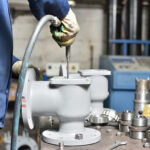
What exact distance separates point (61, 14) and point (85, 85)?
0.25 m

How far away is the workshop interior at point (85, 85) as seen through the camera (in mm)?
874

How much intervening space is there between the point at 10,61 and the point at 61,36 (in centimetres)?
19

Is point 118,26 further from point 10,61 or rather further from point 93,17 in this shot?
point 10,61

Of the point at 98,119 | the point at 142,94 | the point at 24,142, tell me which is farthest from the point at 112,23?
the point at 24,142

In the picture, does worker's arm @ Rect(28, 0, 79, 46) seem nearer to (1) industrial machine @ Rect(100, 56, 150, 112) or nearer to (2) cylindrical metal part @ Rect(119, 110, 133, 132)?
(2) cylindrical metal part @ Rect(119, 110, 133, 132)

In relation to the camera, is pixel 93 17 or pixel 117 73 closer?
pixel 117 73

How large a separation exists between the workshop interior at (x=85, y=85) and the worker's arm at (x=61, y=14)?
0.04ft

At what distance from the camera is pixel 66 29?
953mm

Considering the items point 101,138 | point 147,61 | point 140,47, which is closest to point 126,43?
point 140,47

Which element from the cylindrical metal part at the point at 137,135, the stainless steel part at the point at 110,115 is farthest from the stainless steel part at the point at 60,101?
the stainless steel part at the point at 110,115

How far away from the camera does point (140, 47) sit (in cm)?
268

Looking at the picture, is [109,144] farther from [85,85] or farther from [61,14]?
[61,14]

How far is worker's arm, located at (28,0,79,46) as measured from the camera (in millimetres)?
894

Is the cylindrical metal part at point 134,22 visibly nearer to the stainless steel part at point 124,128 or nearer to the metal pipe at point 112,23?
the metal pipe at point 112,23
